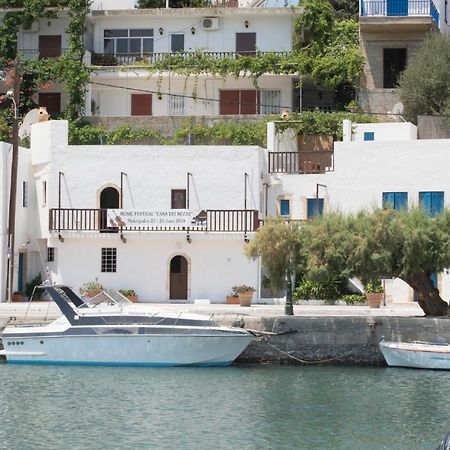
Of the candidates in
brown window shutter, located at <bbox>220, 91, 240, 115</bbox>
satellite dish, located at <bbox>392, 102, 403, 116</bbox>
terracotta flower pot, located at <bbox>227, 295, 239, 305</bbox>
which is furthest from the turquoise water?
brown window shutter, located at <bbox>220, 91, 240, 115</bbox>

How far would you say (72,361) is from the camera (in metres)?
41.2

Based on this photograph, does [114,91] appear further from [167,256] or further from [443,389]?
[443,389]

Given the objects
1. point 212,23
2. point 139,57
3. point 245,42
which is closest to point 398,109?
point 245,42

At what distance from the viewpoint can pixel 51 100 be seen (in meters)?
63.8

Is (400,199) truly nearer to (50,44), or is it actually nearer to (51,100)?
(51,100)

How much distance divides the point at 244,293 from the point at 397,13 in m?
17.5

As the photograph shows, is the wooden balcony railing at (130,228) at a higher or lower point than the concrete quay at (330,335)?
higher

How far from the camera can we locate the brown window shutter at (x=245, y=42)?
62.9 m

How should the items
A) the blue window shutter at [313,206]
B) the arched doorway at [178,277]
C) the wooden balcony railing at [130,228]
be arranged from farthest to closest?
the blue window shutter at [313,206] < the arched doorway at [178,277] < the wooden balcony railing at [130,228]

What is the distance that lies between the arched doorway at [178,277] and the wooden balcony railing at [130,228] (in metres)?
1.34

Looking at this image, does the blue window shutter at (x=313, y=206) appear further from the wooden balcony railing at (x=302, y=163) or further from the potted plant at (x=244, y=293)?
the potted plant at (x=244, y=293)

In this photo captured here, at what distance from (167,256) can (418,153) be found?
33.5ft

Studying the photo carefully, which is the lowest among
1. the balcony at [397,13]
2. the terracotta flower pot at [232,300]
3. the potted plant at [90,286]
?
→ the terracotta flower pot at [232,300]

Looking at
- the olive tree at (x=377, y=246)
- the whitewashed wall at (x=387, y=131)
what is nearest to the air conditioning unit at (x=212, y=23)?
the whitewashed wall at (x=387, y=131)
